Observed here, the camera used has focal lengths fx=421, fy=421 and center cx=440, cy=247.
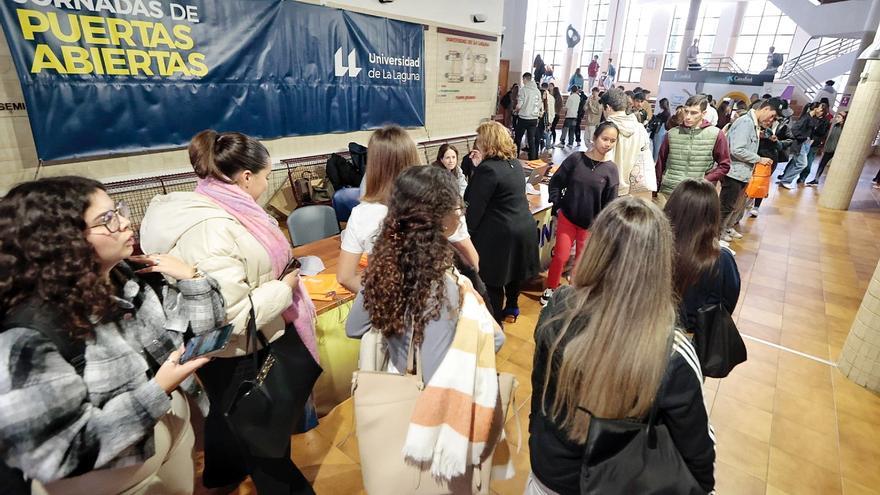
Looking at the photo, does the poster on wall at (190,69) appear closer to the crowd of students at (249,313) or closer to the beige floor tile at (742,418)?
the crowd of students at (249,313)

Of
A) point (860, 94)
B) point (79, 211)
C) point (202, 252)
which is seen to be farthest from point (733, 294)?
point (860, 94)

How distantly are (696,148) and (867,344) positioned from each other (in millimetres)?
1849

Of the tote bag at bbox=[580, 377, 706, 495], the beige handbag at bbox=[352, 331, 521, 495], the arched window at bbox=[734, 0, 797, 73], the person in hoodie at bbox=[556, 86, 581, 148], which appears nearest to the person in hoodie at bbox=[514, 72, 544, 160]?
the person in hoodie at bbox=[556, 86, 581, 148]

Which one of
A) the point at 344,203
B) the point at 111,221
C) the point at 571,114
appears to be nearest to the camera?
the point at 111,221

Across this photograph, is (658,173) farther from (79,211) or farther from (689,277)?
(79,211)

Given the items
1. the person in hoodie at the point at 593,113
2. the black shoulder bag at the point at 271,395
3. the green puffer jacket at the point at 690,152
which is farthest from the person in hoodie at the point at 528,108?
the black shoulder bag at the point at 271,395

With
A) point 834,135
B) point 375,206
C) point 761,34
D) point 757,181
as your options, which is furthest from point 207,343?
point 761,34

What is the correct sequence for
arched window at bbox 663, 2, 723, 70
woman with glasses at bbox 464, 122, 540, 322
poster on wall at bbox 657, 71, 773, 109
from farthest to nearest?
arched window at bbox 663, 2, 723, 70
poster on wall at bbox 657, 71, 773, 109
woman with glasses at bbox 464, 122, 540, 322

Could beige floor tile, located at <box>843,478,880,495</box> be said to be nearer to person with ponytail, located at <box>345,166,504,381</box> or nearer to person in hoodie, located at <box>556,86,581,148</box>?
person with ponytail, located at <box>345,166,504,381</box>

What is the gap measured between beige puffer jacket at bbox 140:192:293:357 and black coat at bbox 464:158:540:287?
150 centimetres

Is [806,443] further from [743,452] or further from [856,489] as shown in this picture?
[743,452]

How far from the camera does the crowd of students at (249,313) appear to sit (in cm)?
93

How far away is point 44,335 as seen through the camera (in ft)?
2.99

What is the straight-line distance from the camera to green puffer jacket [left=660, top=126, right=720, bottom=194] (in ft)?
12.0
